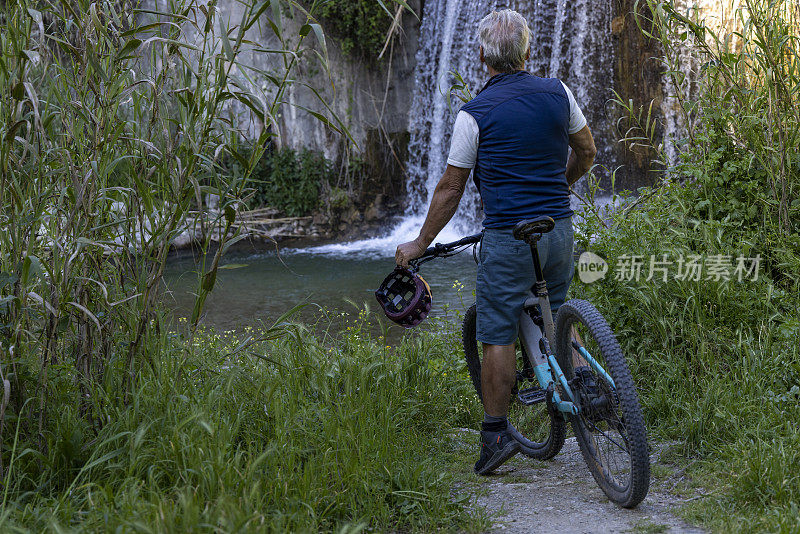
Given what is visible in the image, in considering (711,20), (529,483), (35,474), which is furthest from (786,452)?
(711,20)

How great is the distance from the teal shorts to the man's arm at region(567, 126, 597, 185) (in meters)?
0.38

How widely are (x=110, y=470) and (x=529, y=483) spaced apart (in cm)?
170

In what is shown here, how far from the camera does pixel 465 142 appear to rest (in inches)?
122

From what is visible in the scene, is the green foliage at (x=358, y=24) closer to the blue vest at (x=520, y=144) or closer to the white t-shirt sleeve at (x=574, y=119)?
the white t-shirt sleeve at (x=574, y=119)

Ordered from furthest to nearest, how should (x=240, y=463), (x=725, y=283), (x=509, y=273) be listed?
(x=725, y=283)
(x=509, y=273)
(x=240, y=463)

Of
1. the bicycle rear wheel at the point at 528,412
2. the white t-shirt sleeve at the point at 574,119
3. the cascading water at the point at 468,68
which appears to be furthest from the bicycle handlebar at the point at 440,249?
the cascading water at the point at 468,68

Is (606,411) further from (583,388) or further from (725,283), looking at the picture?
(725,283)

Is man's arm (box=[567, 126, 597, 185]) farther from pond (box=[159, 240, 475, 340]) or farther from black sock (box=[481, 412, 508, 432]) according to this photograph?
pond (box=[159, 240, 475, 340])

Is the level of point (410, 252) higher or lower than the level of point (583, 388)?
higher

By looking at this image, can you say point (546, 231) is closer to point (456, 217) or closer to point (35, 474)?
point (35, 474)

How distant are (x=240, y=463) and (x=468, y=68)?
9.92 meters

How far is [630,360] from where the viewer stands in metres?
3.87

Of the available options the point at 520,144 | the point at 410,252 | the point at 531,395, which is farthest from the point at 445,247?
the point at 531,395

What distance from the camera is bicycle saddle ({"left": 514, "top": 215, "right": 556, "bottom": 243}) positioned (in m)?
2.93
